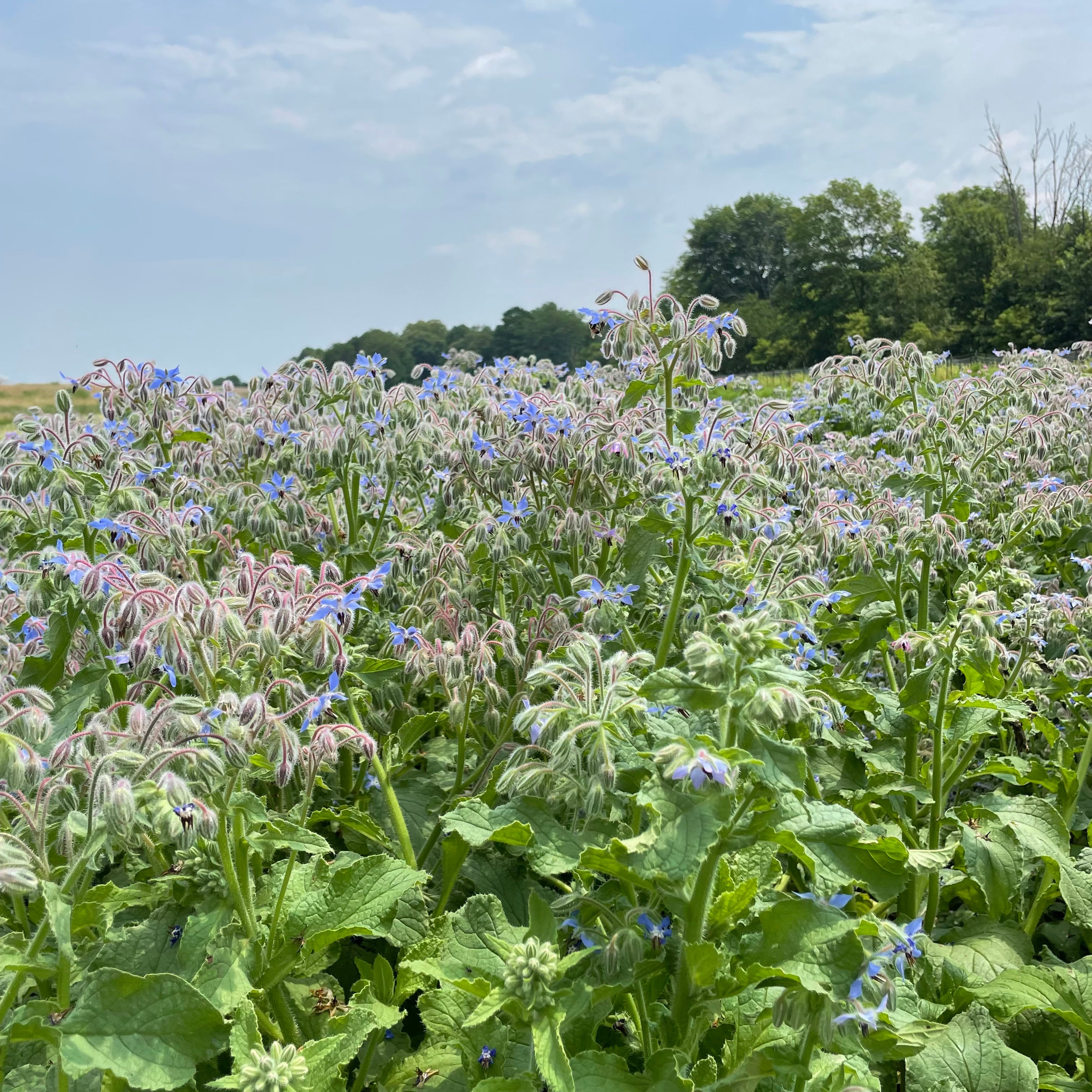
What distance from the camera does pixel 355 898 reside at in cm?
182

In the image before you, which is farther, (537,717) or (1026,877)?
(1026,877)

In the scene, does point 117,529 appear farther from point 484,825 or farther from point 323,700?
point 484,825

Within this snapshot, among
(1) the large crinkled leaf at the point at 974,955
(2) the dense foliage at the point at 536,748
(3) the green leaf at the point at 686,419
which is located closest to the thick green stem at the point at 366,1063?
(2) the dense foliage at the point at 536,748

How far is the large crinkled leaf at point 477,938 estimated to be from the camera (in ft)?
5.67

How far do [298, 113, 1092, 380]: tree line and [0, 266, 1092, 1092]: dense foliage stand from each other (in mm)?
20104

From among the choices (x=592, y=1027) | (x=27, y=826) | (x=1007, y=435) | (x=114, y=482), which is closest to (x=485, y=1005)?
(x=592, y=1027)

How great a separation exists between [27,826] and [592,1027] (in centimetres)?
124

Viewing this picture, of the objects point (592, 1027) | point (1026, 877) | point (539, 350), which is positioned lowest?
point (1026, 877)

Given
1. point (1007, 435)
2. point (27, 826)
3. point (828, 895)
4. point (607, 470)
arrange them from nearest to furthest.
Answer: point (828, 895) < point (27, 826) < point (607, 470) < point (1007, 435)

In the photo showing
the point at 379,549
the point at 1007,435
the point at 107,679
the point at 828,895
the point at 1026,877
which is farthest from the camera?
the point at 1007,435

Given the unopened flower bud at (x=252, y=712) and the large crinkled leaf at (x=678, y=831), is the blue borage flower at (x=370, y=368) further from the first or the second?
the large crinkled leaf at (x=678, y=831)

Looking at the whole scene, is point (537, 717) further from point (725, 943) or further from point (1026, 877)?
point (1026, 877)

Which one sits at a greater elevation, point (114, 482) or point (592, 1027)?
point (114, 482)

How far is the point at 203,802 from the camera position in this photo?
158 centimetres
